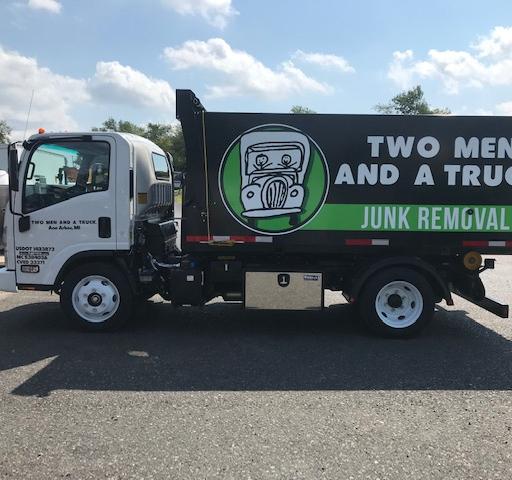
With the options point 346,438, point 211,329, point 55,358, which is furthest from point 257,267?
point 346,438

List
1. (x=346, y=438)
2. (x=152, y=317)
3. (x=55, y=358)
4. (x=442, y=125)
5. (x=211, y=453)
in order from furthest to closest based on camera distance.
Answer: (x=152, y=317)
(x=442, y=125)
(x=55, y=358)
(x=346, y=438)
(x=211, y=453)

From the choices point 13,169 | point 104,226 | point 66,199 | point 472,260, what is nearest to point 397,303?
point 472,260

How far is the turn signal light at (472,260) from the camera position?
6.46m

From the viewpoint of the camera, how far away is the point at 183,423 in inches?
157

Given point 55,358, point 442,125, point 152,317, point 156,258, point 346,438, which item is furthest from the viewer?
point 152,317

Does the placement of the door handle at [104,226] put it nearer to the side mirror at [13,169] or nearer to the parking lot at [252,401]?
the side mirror at [13,169]

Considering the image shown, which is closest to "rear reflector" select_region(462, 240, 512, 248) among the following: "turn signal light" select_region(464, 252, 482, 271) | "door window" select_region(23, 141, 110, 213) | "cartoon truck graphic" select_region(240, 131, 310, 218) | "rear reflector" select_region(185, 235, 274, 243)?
"turn signal light" select_region(464, 252, 482, 271)

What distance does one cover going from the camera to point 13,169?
6.09 meters

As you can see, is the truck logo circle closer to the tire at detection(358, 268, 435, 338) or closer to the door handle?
the tire at detection(358, 268, 435, 338)

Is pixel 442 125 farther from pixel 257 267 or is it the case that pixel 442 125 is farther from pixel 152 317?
pixel 152 317

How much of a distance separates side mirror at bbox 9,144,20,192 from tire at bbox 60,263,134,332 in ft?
3.94

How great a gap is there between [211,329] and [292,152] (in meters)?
2.45

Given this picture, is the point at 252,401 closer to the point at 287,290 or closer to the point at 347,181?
the point at 287,290

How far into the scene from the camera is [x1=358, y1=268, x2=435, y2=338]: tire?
636 centimetres
